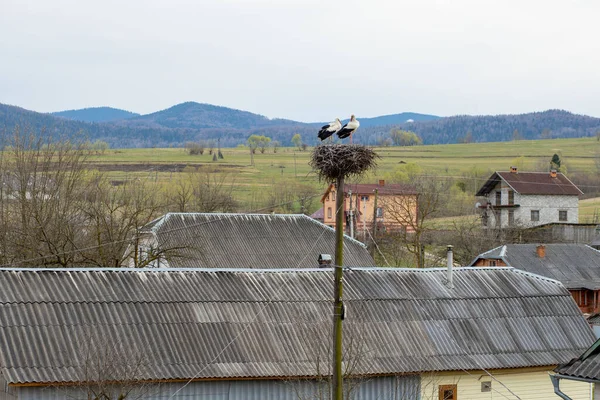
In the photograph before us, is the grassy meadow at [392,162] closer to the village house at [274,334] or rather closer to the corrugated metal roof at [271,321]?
the corrugated metal roof at [271,321]

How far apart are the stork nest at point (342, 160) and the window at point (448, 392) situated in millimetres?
9089

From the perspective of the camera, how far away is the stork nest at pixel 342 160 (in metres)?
16.5

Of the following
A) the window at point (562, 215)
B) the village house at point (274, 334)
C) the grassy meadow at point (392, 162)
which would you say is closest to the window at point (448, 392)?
the village house at point (274, 334)

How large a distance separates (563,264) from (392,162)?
327 feet

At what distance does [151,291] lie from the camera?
76.3ft

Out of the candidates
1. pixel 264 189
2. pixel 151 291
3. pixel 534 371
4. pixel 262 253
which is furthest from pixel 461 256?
pixel 264 189

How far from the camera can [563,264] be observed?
1766 inches

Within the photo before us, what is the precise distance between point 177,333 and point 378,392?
494 centimetres

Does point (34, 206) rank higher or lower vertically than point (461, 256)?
higher

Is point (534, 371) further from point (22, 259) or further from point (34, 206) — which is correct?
point (34, 206)

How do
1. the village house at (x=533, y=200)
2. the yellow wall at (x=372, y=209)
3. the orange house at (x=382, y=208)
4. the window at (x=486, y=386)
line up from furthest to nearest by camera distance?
the village house at (x=533, y=200)
the yellow wall at (x=372, y=209)
the orange house at (x=382, y=208)
the window at (x=486, y=386)

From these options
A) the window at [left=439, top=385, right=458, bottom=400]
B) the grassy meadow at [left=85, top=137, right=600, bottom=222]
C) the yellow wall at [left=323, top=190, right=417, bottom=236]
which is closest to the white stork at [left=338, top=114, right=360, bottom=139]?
the window at [left=439, top=385, right=458, bottom=400]

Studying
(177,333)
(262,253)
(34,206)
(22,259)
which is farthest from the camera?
(262,253)

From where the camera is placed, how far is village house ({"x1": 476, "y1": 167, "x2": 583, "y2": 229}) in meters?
75.7
